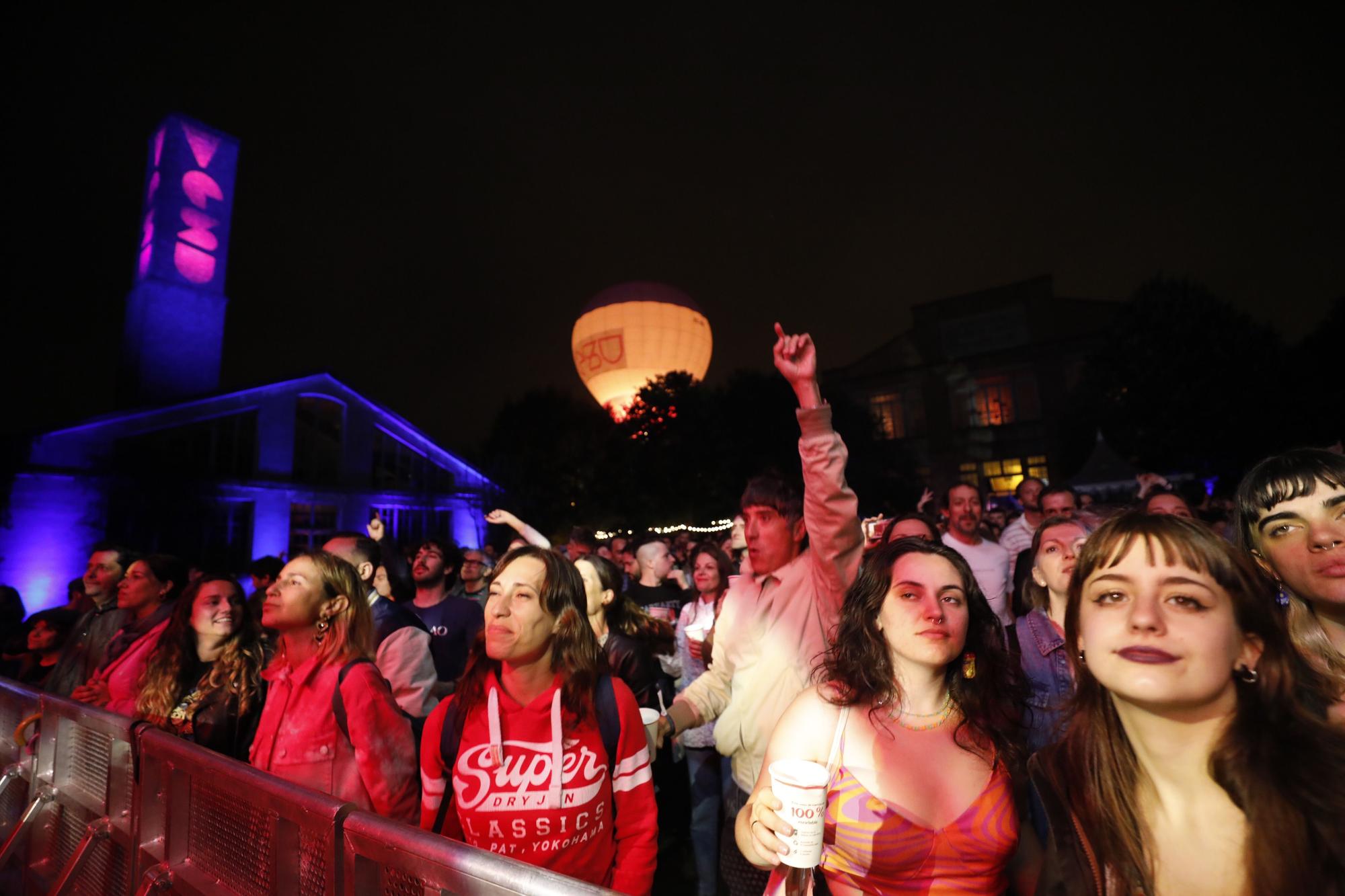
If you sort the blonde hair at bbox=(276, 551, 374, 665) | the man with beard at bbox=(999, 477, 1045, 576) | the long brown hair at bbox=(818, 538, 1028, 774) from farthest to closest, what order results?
the man with beard at bbox=(999, 477, 1045, 576)
the blonde hair at bbox=(276, 551, 374, 665)
the long brown hair at bbox=(818, 538, 1028, 774)

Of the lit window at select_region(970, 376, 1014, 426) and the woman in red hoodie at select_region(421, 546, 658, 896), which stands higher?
the lit window at select_region(970, 376, 1014, 426)

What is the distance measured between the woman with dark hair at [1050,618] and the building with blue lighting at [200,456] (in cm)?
1784

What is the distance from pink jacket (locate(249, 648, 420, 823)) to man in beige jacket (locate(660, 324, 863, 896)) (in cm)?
113

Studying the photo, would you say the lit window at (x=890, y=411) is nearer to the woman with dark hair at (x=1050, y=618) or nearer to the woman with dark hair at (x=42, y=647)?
the woman with dark hair at (x=1050, y=618)

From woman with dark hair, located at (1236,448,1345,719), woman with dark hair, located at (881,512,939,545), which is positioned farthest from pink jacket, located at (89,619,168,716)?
woman with dark hair, located at (1236,448,1345,719)

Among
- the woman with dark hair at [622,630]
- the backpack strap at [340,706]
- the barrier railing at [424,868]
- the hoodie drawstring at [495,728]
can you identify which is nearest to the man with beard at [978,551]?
the woman with dark hair at [622,630]

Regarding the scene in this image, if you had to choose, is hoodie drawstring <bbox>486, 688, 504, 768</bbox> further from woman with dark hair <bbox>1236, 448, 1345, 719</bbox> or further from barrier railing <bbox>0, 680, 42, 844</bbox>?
woman with dark hair <bbox>1236, 448, 1345, 719</bbox>

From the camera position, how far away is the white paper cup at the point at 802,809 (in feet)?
4.48

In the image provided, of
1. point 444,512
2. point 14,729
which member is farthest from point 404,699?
point 444,512

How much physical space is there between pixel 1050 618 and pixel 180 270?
31.4m

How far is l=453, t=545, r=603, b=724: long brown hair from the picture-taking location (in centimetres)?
251

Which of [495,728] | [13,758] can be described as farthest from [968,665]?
[13,758]

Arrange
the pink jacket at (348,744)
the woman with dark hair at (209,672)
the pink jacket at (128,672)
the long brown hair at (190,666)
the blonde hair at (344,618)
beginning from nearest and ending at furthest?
the pink jacket at (348,744), the blonde hair at (344,618), the woman with dark hair at (209,672), the long brown hair at (190,666), the pink jacket at (128,672)

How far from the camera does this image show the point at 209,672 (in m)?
3.57
